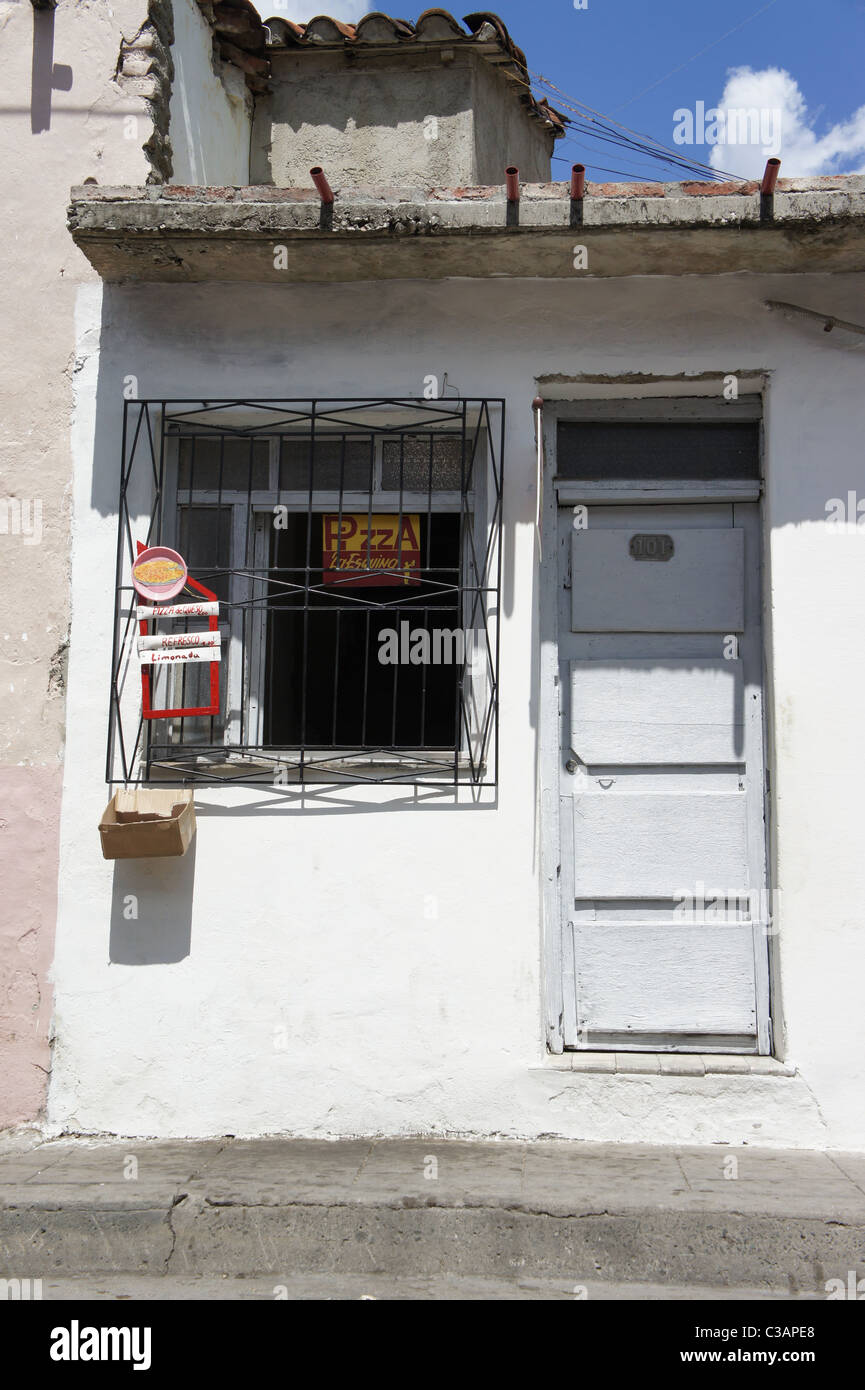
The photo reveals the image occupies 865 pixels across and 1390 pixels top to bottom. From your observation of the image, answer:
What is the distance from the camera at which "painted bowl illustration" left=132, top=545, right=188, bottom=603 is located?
455 cm

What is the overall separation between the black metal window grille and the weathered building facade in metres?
0.02

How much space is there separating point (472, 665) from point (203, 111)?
3.64 meters

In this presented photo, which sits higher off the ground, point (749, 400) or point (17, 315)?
point (17, 315)

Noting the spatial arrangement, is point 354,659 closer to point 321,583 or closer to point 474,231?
point 321,583

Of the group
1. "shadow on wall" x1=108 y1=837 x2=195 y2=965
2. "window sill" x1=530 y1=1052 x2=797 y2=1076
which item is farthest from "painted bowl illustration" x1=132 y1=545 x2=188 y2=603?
"window sill" x1=530 y1=1052 x2=797 y2=1076

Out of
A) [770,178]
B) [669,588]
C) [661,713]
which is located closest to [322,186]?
[770,178]

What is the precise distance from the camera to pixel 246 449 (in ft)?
16.3

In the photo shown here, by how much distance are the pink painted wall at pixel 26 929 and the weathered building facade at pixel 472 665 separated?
0.10 m

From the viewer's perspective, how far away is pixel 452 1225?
139 inches

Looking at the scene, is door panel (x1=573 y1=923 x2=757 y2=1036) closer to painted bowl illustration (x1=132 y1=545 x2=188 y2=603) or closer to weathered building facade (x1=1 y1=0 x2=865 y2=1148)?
weathered building facade (x1=1 y1=0 x2=865 y2=1148)

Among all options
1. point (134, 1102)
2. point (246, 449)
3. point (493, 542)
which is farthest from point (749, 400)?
point (134, 1102)

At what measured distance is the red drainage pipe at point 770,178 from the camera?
4.18m
